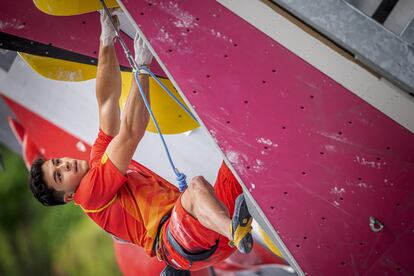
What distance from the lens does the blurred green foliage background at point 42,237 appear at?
2844 millimetres

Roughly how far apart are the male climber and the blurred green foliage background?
560 mm

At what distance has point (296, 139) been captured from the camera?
1.75 meters

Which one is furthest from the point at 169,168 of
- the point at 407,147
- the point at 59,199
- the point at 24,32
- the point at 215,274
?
the point at 407,147

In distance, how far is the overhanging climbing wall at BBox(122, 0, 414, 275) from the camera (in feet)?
5.60

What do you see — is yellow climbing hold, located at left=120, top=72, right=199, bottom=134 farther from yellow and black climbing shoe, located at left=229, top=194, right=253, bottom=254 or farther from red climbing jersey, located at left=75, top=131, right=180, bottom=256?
yellow and black climbing shoe, located at left=229, top=194, right=253, bottom=254

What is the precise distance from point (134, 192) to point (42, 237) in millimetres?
952

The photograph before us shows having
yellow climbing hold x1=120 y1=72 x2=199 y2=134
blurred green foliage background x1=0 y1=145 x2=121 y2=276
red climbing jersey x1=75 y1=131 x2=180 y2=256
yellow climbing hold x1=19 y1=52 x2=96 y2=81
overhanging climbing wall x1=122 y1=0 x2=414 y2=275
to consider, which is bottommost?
blurred green foliage background x1=0 y1=145 x2=121 y2=276

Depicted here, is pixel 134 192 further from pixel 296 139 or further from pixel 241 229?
pixel 296 139

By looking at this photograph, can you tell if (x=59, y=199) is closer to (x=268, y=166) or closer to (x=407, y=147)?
(x=268, y=166)

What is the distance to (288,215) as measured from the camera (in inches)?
70.6

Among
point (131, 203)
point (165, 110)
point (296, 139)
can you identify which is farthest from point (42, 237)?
point (296, 139)

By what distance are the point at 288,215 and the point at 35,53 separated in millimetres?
1270

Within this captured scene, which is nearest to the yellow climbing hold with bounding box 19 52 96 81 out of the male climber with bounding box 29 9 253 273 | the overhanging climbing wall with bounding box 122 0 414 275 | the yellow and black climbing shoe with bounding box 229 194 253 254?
the male climber with bounding box 29 9 253 273

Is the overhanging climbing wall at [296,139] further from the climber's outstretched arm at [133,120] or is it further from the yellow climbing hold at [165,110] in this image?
the yellow climbing hold at [165,110]
